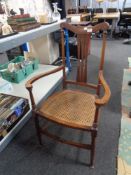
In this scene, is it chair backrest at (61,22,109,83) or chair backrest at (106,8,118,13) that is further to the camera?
chair backrest at (106,8,118,13)

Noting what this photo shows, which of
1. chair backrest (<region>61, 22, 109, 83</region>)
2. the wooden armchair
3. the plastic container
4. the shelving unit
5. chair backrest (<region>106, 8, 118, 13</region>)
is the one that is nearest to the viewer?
the wooden armchair

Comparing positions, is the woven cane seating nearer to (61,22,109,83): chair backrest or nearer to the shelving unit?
(61,22,109,83): chair backrest

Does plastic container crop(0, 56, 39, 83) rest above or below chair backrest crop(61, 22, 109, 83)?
below

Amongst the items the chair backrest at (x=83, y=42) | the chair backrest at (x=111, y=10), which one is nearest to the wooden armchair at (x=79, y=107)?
the chair backrest at (x=83, y=42)

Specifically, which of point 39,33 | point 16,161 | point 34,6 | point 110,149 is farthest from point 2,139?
point 34,6

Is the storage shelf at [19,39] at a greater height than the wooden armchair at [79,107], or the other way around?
the storage shelf at [19,39]

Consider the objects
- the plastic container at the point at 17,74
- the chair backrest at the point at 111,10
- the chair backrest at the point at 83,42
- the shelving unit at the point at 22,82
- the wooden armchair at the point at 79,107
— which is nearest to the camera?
the wooden armchair at the point at 79,107

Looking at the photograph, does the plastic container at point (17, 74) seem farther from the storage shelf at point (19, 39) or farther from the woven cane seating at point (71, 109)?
the woven cane seating at point (71, 109)

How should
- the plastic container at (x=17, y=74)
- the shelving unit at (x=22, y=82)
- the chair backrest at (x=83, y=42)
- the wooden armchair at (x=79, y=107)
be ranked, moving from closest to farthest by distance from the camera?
the wooden armchair at (x=79, y=107)
the chair backrest at (x=83, y=42)
the shelving unit at (x=22, y=82)
the plastic container at (x=17, y=74)

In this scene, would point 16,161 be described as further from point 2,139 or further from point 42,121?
point 42,121

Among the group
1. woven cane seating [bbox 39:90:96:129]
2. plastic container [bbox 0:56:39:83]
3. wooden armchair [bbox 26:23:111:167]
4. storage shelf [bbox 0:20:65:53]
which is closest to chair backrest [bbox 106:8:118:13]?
storage shelf [bbox 0:20:65:53]

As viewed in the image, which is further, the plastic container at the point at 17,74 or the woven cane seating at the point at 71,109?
the plastic container at the point at 17,74

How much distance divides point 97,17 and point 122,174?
15.6ft

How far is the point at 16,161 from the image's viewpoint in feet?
4.13
